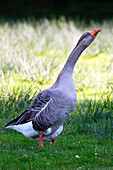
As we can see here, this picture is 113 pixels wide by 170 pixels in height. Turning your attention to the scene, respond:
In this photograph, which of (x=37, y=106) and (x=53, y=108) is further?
(x=37, y=106)

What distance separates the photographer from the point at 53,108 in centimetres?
448

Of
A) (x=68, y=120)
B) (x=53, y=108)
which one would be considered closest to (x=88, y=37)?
(x=53, y=108)

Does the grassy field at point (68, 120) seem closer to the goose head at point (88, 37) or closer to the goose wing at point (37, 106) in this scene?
the goose head at point (88, 37)

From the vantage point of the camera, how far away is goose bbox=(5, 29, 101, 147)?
14.7ft

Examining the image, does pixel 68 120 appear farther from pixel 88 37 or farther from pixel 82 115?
pixel 88 37

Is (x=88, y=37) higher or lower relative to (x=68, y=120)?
higher

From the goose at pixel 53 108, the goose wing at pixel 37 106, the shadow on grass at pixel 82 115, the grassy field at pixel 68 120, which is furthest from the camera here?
the shadow on grass at pixel 82 115

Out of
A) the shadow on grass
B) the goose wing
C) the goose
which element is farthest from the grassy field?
the goose wing

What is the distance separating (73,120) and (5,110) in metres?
1.46

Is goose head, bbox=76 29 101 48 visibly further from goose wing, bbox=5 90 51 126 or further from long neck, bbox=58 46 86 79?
goose wing, bbox=5 90 51 126

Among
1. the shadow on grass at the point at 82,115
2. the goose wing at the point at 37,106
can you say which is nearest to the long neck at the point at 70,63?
the goose wing at the point at 37,106

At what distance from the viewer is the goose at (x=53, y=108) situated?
14.7ft

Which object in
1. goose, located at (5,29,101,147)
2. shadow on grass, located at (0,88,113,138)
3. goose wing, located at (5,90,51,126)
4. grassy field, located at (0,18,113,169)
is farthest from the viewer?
shadow on grass, located at (0,88,113,138)

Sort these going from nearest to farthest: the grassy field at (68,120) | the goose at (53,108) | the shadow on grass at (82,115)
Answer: the grassy field at (68,120), the goose at (53,108), the shadow on grass at (82,115)
